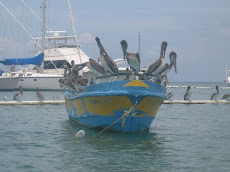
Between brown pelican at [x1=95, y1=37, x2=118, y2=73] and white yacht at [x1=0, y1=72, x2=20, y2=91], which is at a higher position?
brown pelican at [x1=95, y1=37, x2=118, y2=73]

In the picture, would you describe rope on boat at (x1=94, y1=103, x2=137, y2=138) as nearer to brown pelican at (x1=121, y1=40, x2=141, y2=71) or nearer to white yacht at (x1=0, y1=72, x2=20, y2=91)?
brown pelican at (x1=121, y1=40, x2=141, y2=71)

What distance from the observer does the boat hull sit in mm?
13625

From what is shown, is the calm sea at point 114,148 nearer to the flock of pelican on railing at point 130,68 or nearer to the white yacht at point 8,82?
the flock of pelican on railing at point 130,68

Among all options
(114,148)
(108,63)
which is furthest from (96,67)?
(114,148)

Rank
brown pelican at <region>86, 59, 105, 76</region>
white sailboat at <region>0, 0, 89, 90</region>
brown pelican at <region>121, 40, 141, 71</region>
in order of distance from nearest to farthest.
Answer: brown pelican at <region>121, 40, 141, 71</region>, brown pelican at <region>86, 59, 105, 76</region>, white sailboat at <region>0, 0, 89, 90</region>

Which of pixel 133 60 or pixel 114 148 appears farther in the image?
pixel 133 60

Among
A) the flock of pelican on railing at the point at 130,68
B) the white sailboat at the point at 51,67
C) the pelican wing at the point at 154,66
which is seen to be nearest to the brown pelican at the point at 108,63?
the flock of pelican on railing at the point at 130,68

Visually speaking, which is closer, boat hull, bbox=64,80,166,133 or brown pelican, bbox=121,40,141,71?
boat hull, bbox=64,80,166,133

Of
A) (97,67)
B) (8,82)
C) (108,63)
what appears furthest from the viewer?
(8,82)

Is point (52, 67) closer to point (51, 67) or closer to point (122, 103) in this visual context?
point (51, 67)

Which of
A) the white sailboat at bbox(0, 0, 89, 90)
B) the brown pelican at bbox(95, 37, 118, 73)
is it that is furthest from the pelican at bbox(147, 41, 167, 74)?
the white sailboat at bbox(0, 0, 89, 90)

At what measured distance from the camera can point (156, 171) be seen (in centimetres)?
1028

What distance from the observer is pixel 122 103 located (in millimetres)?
13812

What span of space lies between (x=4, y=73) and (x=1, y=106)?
99.9ft
